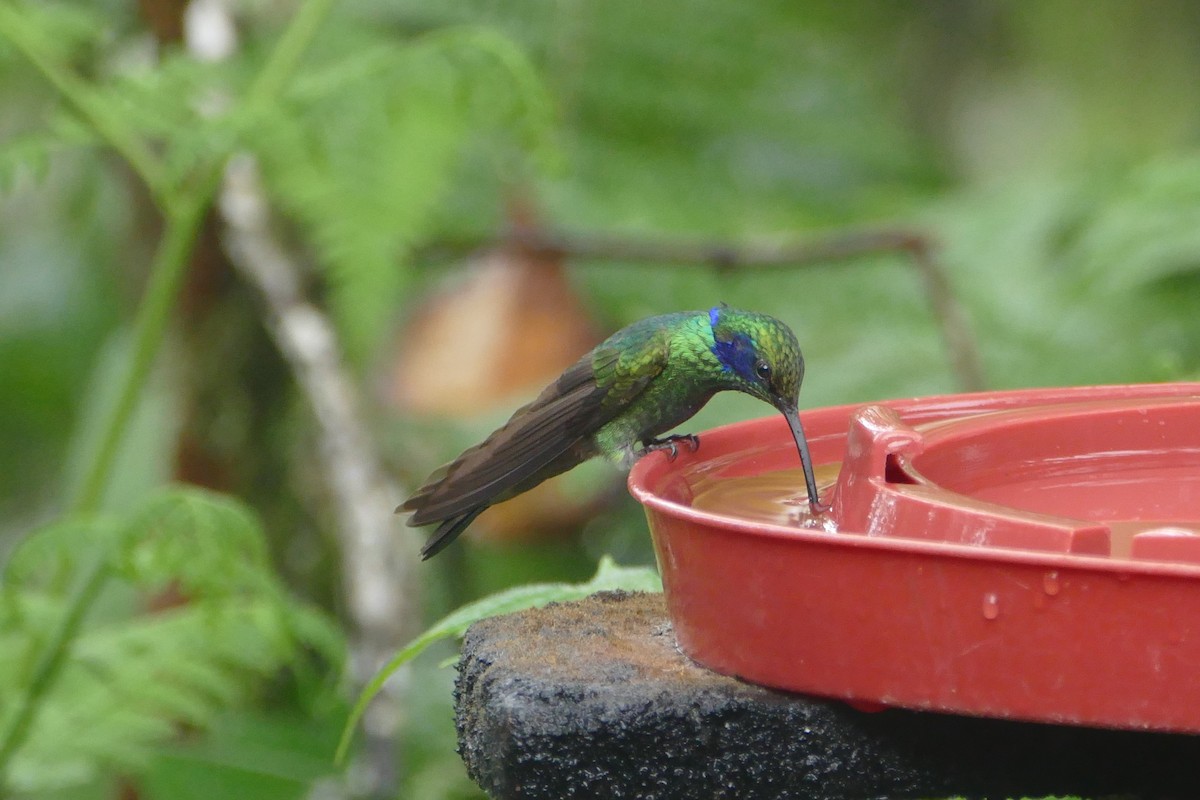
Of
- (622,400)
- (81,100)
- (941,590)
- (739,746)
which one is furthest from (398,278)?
(941,590)

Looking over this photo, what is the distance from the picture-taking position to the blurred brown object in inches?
193

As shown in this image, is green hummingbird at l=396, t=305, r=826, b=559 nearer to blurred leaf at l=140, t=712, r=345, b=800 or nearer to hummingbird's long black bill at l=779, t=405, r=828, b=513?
hummingbird's long black bill at l=779, t=405, r=828, b=513

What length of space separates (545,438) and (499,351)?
9.13 feet

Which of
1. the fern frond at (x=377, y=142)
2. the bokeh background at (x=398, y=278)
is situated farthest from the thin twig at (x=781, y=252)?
the fern frond at (x=377, y=142)

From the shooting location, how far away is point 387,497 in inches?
152

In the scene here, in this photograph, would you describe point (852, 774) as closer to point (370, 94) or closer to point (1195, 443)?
point (1195, 443)

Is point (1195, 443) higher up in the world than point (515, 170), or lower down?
lower down

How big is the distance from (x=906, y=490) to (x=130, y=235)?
382cm

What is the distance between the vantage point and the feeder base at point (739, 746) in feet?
4.03

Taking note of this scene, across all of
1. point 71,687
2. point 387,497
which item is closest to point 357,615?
point 387,497

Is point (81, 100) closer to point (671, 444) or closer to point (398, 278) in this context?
point (398, 278)

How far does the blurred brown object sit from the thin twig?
0.18m

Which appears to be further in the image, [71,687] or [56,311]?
[56,311]

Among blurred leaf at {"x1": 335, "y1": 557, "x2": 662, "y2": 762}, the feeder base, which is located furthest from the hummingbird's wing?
the feeder base
